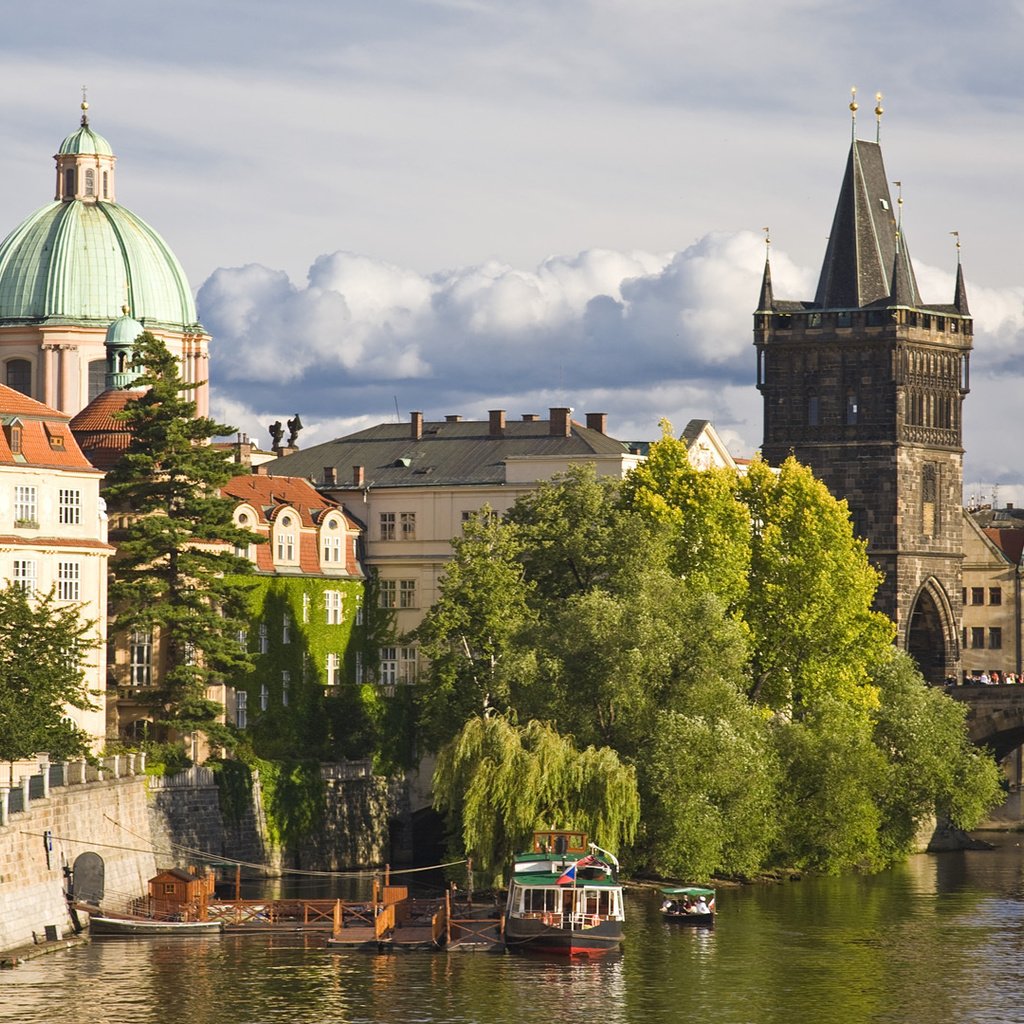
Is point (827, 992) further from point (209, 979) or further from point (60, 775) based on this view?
point (60, 775)

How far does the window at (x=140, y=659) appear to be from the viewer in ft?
364

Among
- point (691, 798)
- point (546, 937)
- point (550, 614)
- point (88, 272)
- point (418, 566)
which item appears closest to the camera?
point (546, 937)

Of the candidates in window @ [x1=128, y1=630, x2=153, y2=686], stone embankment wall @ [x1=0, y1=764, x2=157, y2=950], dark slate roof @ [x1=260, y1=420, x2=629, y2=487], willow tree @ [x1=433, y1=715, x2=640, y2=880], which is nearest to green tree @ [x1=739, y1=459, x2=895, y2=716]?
dark slate roof @ [x1=260, y1=420, x2=629, y2=487]

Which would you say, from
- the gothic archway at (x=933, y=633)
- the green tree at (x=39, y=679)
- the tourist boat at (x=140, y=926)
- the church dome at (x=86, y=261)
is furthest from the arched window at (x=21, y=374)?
the tourist boat at (x=140, y=926)

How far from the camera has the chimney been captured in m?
135

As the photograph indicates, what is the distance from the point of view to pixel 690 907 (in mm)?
92125

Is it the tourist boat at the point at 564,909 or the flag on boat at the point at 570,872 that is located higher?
the flag on boat at the point at 570,872

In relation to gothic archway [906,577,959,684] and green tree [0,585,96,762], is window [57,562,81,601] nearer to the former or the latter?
green tree [0,585,96,762]

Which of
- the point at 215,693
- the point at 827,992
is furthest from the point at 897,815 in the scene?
the point at 827,992

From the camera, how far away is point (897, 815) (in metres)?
114

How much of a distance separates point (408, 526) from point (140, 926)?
50.6m

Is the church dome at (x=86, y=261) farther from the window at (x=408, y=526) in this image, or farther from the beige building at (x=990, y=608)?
the beige building at (x=990, y=608)

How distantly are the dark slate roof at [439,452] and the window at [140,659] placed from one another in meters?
27.0

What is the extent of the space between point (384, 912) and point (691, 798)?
543 inches
